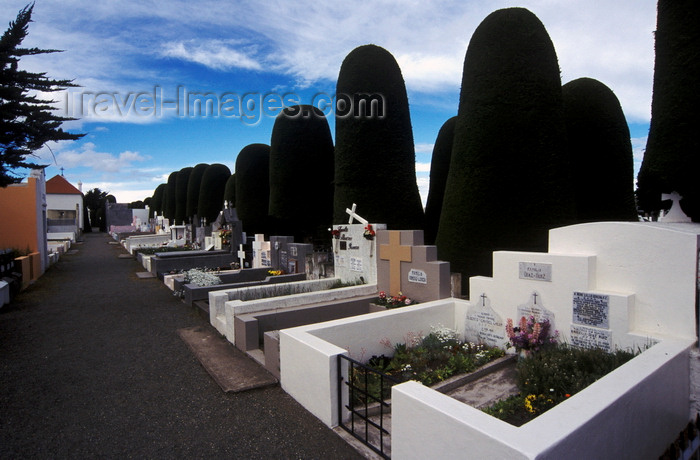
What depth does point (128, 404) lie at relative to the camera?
4801 millimetres

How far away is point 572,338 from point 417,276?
300cm

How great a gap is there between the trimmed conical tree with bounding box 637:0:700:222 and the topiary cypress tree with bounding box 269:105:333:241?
13939mm

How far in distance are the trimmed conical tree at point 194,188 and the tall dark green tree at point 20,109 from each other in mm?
17451

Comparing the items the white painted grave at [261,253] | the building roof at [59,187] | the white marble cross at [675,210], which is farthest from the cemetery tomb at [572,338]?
the building roof at [59,187]

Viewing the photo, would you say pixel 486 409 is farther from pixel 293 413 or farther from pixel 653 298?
pixel 653 298

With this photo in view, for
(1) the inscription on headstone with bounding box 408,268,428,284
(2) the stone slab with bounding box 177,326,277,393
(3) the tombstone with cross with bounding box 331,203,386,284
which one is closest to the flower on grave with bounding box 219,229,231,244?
(3) the tombstone with cross with bounding box 331,203,386,284

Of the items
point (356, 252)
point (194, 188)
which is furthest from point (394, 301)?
point (194, 188)

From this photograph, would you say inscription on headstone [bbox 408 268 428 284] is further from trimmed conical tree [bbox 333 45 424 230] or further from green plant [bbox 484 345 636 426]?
trimmed conical tree [bbox 333 45 424 230]

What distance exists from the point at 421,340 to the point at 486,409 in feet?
6.79

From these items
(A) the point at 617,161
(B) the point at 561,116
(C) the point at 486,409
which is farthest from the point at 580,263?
(A) the point at 617,161

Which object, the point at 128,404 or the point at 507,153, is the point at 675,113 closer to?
the point at 507,153

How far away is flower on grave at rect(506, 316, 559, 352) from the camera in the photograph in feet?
17.6

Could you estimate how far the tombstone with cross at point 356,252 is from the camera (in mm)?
9188

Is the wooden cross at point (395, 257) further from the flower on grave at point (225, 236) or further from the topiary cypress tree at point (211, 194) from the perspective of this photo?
the topiary cypress tree at point (211, 194)
